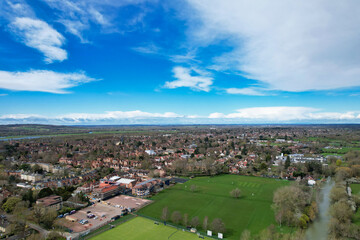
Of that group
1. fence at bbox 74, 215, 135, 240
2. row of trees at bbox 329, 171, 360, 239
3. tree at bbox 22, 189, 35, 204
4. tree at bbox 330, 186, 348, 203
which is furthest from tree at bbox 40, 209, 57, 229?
tree at bbox 330, 186, 348, 203

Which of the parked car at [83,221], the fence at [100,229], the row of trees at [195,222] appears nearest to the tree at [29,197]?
the parked car at [83,221]

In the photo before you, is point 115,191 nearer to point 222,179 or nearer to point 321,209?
point 222,179

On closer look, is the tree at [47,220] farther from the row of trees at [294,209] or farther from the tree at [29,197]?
the row of trees at [294,209]

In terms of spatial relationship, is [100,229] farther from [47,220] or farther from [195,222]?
[195,222]

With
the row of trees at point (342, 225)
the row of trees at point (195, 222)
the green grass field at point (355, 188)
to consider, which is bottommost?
the green grass field at point (355, 188)

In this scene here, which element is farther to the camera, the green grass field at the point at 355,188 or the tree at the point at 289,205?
the green grass field at the point at 355,188
